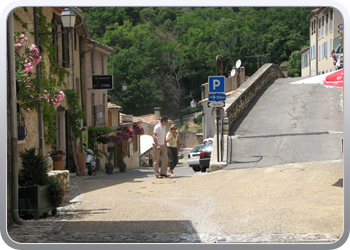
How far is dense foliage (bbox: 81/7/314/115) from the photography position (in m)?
47.2

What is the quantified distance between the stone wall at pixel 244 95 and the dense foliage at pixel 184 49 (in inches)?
863

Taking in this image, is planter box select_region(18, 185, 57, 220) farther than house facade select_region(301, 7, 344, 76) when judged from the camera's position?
No

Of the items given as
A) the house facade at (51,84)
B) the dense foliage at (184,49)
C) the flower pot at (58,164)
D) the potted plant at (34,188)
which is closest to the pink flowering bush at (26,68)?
the house facade at (51,84)

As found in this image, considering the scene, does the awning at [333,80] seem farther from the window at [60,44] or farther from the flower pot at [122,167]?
the flower pot at [122,167]

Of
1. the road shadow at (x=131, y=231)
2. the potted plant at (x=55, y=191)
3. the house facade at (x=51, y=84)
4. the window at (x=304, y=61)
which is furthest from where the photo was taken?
the window at (x=304, y=61)

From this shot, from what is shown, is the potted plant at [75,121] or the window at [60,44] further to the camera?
the potted plant at [75,121]

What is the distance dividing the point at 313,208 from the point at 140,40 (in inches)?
2077

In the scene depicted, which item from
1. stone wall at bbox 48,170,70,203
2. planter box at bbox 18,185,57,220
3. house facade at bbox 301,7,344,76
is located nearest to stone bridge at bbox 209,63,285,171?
stone wall at bbox 48,170,70,203

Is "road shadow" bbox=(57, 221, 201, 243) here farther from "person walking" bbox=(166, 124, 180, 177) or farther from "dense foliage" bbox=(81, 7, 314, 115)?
"dense foliage" bbox=(81, 7, 314, 115)

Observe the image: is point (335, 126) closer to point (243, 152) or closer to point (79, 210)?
point (243, 152)

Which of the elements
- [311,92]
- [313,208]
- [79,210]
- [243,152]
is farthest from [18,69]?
[311,92]

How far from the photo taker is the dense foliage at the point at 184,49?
4716 cm

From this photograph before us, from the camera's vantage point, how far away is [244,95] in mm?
18047

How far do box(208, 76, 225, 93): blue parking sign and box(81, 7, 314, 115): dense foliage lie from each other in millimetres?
31750
